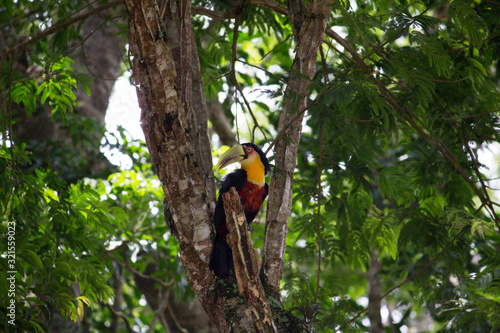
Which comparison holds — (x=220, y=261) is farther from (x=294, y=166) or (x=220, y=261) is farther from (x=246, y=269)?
(x=294, y=166)

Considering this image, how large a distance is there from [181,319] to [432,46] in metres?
4.50

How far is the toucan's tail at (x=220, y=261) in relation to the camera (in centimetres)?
276

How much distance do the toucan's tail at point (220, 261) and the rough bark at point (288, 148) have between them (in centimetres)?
27

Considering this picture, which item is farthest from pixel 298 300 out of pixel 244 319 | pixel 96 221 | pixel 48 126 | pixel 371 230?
pixel 48 126

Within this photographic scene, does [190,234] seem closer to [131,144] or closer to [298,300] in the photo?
[298,300]

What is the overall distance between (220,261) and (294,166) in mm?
838

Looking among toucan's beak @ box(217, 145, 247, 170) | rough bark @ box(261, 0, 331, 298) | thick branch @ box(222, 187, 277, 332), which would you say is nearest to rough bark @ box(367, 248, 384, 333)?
toucan's beak @ box(217, 145, 247, 170)

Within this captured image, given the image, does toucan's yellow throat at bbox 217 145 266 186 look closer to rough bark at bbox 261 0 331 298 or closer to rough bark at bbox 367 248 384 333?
rough bark at bbox 261 0 331 298

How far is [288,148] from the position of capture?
10.3 feet

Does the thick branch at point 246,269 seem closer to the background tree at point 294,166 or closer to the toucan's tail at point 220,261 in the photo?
the background tree at point 294,166

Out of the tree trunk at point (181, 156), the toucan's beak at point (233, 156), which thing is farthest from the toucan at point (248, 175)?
the tree trunk at point (181, 156)

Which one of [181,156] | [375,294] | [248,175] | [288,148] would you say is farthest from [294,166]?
[375,294]

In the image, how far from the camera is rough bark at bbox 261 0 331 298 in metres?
2.95

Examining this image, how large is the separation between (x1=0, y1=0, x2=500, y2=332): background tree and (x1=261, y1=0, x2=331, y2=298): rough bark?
1 cm
